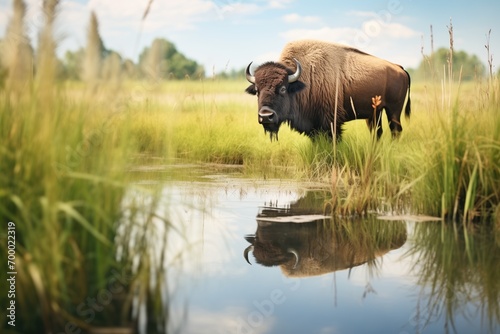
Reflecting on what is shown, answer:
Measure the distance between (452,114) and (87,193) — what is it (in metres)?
4.30

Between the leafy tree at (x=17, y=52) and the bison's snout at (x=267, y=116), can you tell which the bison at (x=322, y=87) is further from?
the leafy tree at (x=17, y=52)

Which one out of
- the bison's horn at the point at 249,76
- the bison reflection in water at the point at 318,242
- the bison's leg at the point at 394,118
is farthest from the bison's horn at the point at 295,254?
the bison's leg at the point at 394,118

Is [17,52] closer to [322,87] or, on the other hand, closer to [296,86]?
[296,86]

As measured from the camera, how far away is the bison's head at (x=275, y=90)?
9977mm

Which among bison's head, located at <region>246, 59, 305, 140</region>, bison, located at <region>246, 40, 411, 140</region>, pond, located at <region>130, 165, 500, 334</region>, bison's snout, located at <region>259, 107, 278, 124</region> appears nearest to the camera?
pond, located at <region>130, 165, 500, 334</region>

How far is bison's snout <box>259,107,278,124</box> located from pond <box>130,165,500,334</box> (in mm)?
3038

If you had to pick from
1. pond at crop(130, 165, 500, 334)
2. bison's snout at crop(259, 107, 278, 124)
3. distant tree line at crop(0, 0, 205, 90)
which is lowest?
pond at crop(130, 165, 500, 334)

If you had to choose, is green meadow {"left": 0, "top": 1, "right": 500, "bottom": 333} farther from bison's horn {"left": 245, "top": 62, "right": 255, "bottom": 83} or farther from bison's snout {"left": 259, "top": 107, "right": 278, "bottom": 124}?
bison's horn {"left": 245, "top": 62, "right": 255, "bottom": 83}

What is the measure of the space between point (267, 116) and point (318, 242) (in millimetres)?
4660

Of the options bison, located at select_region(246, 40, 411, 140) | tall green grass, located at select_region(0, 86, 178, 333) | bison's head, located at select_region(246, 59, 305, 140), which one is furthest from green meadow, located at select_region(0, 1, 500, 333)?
bison, located at select_region(246, 40, 411, 140)

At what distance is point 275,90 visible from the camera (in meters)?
10.1

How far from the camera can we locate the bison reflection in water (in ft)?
15.9

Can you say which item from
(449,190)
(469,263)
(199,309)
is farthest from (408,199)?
(199,309)

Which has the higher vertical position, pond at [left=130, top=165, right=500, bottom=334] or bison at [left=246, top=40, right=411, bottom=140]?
bison at [left=246, top=40, right=411, bottom=140]
